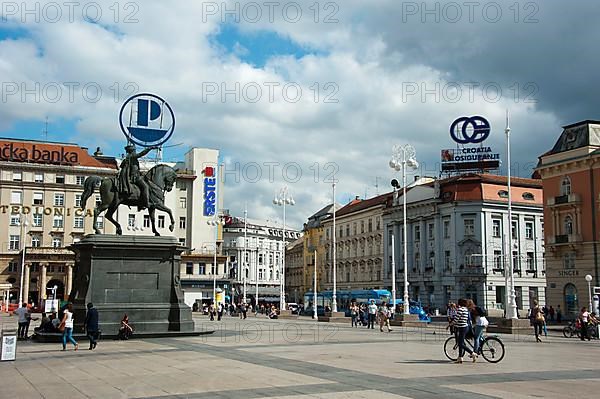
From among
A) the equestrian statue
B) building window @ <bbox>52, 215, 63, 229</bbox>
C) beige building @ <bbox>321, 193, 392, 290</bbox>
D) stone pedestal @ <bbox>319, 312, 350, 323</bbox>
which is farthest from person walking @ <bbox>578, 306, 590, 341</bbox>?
building window @ <bbox>52, 215, 63, 229</bbox>

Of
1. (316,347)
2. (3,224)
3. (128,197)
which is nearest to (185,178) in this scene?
(3,224)

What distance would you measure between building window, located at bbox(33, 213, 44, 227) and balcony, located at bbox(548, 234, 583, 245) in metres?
64.9

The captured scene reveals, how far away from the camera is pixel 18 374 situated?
54.4ft

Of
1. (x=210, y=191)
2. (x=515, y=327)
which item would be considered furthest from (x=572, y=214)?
(x=210, y=191)

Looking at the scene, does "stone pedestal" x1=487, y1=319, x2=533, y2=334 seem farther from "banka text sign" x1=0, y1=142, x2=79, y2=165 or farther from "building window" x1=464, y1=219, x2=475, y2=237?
"banka text sign" x1=0, y1=142, x2=79, y2=165

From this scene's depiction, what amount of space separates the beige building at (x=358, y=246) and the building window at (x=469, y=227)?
16.0 metres

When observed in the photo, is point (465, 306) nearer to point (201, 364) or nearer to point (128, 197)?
point (201, 364)

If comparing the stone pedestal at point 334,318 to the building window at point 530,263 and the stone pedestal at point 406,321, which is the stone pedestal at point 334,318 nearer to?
the stone pedestal at point 406,321

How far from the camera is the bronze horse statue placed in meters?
29.9

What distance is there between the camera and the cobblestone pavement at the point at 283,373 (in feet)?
43.5

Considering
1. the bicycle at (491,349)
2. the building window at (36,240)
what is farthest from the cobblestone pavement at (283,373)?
the building window at (36,240)

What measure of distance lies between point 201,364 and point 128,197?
13751mm

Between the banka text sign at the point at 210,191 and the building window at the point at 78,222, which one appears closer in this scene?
the building window at the point at 78,222

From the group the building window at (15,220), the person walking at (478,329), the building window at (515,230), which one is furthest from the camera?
the building window at (15,220)
